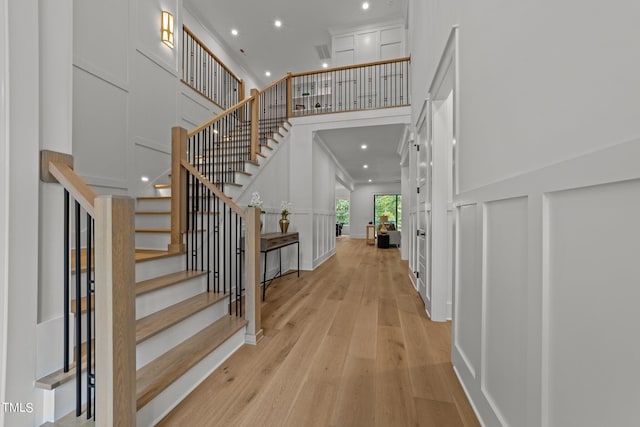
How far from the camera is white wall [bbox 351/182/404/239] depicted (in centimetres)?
1323

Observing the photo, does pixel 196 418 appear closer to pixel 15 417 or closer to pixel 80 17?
pixel 15 417

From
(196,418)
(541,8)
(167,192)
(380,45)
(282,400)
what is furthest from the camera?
(380,45)

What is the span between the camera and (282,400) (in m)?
1.47

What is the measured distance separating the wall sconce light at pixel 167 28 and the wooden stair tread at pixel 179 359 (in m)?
3.95

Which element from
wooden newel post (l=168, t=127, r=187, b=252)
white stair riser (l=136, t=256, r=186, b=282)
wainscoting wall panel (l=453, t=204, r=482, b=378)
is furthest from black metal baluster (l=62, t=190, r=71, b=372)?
wainscoting wall panel (l=453, t=204, r=482, b=378)

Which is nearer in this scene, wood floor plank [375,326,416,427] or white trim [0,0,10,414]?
white trim [0,0,10,414]

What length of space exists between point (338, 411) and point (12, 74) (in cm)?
212

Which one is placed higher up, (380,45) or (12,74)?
(380,45)

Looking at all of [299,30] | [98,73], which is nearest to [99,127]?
[98,73]

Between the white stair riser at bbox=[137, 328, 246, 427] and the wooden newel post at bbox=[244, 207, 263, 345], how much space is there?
0.49 ft

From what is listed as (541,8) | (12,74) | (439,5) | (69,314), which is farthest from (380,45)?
(69,314)

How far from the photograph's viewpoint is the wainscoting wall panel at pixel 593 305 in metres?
0.56

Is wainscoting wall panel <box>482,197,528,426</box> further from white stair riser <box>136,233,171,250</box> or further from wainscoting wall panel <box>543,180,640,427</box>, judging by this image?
white stair riser <box>136,233,171,250</box>

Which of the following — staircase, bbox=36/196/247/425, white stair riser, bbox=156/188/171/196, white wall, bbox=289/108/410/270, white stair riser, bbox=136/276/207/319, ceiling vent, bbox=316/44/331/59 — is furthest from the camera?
Answer: ceiling vent, bbox=316/44/331/59
